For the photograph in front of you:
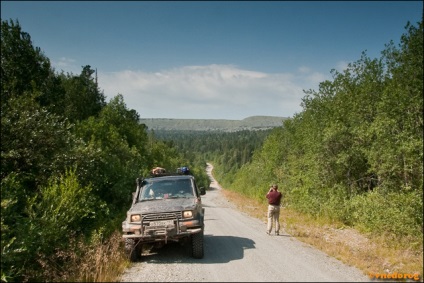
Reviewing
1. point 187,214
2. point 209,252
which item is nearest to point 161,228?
point 187,214

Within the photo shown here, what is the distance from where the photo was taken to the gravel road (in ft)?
24.7

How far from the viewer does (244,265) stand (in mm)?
8531

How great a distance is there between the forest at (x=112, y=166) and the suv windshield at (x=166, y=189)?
1908 millimetres

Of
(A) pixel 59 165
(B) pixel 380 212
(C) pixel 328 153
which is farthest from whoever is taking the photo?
(C) pixel 328 153

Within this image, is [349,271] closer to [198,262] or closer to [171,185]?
[198,262]

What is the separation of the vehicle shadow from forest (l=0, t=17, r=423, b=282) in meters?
1.68

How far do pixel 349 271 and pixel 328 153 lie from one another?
13007 mm

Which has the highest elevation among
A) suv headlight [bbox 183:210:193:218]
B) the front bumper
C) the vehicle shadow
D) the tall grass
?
suv headlight [bbox 183:210:193:218]

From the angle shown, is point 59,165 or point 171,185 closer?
point 171,185

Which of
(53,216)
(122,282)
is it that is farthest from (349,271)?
(53,216)

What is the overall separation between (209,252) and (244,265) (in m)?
1.92

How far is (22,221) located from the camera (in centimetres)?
1041

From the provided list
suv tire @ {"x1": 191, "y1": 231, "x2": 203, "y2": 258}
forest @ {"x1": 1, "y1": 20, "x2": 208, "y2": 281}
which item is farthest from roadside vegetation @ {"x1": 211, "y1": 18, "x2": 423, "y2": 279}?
forest @ {"x1": 1, "y1": 20, "x2": 208, "y2": 281}

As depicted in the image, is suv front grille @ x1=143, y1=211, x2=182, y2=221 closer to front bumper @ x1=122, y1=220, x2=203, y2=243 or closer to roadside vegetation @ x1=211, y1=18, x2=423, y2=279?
front bumper @ x1=122, y1=220, x2=203, y2=243
